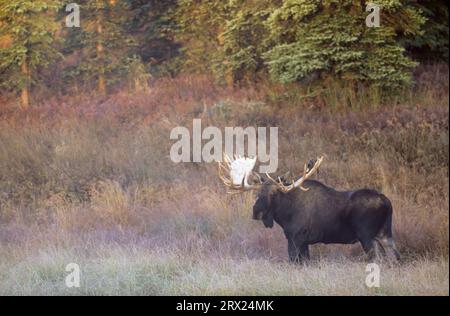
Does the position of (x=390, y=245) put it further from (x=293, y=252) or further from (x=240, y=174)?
(x=240, y=174)

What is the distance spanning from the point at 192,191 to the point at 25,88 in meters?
8.62

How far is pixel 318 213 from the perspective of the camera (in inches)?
342

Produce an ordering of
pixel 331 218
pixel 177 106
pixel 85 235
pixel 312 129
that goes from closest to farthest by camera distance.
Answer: pixel 331 218
pixel 85 235
pixel 312 129
pixel 177 106

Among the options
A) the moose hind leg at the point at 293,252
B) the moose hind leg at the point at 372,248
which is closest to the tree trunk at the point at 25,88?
the moose hind leg at the point at 293,252

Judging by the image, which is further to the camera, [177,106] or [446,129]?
[177,106]

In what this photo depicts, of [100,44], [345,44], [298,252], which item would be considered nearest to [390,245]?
[298,252]

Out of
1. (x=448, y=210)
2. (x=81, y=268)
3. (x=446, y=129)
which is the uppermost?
(x=446, y=129)

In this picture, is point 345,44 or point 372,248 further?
point 345,44

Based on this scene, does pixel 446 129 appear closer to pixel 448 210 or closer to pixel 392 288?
pixel 448 210

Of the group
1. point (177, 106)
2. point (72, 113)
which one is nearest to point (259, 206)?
point (177, 106)

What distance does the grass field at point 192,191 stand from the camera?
822 cm

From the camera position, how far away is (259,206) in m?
Result: 8.78

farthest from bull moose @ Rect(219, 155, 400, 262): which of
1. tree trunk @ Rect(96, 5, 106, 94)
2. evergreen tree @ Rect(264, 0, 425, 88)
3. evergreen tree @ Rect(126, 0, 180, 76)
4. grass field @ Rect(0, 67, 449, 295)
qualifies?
evergreen tree @ Rect(126, 0, 180, 76)

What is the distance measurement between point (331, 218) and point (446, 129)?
18.7 feet
